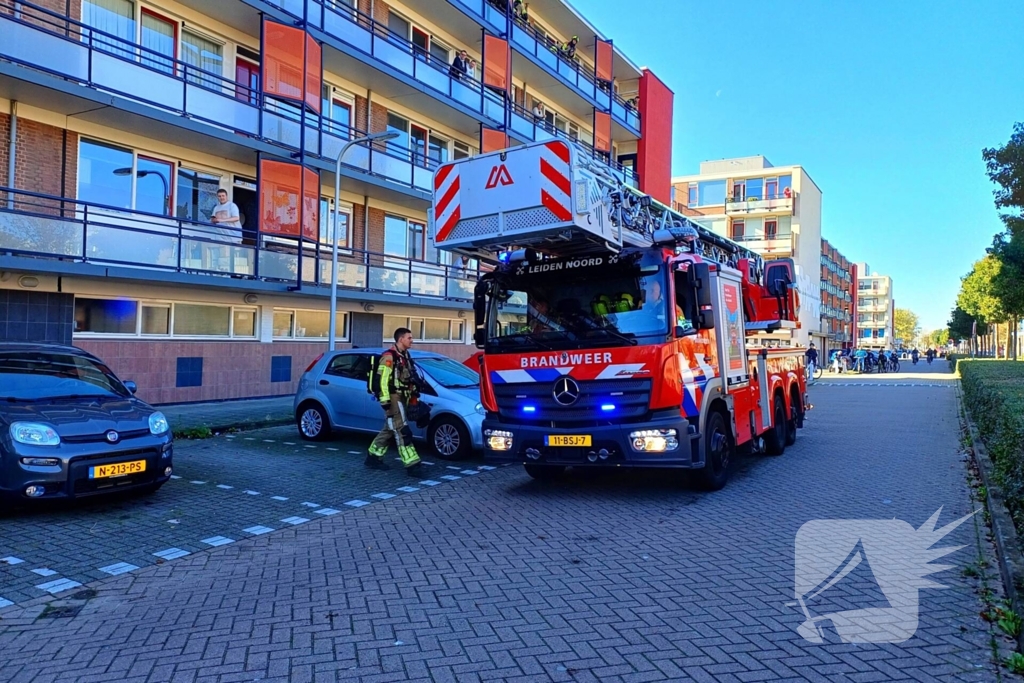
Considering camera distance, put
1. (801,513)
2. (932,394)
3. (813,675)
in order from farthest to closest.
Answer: (932,394)
(801,513)
(813,675)

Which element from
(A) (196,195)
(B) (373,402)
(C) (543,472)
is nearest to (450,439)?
(B) (373,402)

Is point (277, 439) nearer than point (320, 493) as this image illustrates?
No

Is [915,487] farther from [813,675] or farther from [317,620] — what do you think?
[317,620]

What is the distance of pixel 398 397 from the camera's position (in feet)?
29.7

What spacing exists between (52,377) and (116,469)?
1.55 meters

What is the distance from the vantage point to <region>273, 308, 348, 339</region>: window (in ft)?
58.5

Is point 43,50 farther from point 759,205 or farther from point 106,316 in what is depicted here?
point 759,205

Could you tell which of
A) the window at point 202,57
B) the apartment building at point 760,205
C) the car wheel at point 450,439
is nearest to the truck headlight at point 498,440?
the car wheel at point 450,439

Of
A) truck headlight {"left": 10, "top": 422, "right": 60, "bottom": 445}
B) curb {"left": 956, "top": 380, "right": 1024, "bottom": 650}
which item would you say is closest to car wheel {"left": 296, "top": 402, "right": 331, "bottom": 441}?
truck headlight {"left": 10, "top": 422, "right": 60, "bottom": 445}

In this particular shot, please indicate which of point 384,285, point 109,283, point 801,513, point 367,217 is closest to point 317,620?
point 801,513

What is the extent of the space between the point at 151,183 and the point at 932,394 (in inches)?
1041

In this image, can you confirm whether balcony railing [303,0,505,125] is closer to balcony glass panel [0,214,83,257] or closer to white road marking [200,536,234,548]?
balcony glass panel [0,214,83,257]

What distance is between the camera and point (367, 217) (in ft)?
67.4

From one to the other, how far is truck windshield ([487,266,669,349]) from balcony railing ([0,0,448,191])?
966 centimetres
